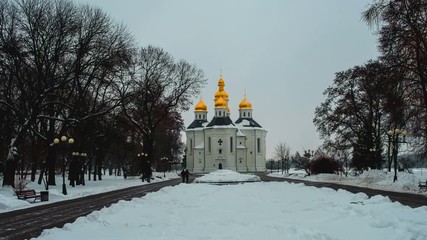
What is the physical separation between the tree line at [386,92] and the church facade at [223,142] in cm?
4775

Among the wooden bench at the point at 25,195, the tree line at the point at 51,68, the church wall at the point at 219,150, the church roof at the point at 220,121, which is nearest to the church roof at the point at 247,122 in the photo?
the church roof at the point at 220,121

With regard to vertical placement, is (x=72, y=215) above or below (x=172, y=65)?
below

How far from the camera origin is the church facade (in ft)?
335

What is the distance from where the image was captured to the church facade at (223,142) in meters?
102

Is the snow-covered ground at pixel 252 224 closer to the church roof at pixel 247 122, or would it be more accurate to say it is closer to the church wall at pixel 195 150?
the church wall at pixel 195 150

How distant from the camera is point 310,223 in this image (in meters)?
12.4

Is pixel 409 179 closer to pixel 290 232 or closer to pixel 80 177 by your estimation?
pixel 290 232

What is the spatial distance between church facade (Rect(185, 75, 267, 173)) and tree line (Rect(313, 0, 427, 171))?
47.7m

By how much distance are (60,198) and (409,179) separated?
2364 cm

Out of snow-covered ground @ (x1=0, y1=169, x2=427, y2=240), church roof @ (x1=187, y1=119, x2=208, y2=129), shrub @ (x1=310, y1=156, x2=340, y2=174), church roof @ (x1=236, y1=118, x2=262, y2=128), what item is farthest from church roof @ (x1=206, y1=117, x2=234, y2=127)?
snow-covered ground @ (x1=0, y1=169, x2=427, y2=240)

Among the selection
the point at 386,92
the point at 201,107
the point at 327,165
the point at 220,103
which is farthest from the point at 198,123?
the point at 386,92

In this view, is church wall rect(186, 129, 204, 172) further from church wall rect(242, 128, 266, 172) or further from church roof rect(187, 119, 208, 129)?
church wall rect(242, 128, 266, 172)

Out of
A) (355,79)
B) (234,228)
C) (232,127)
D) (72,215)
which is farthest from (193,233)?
(232,127)

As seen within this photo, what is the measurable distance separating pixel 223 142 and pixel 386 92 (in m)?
76.2
